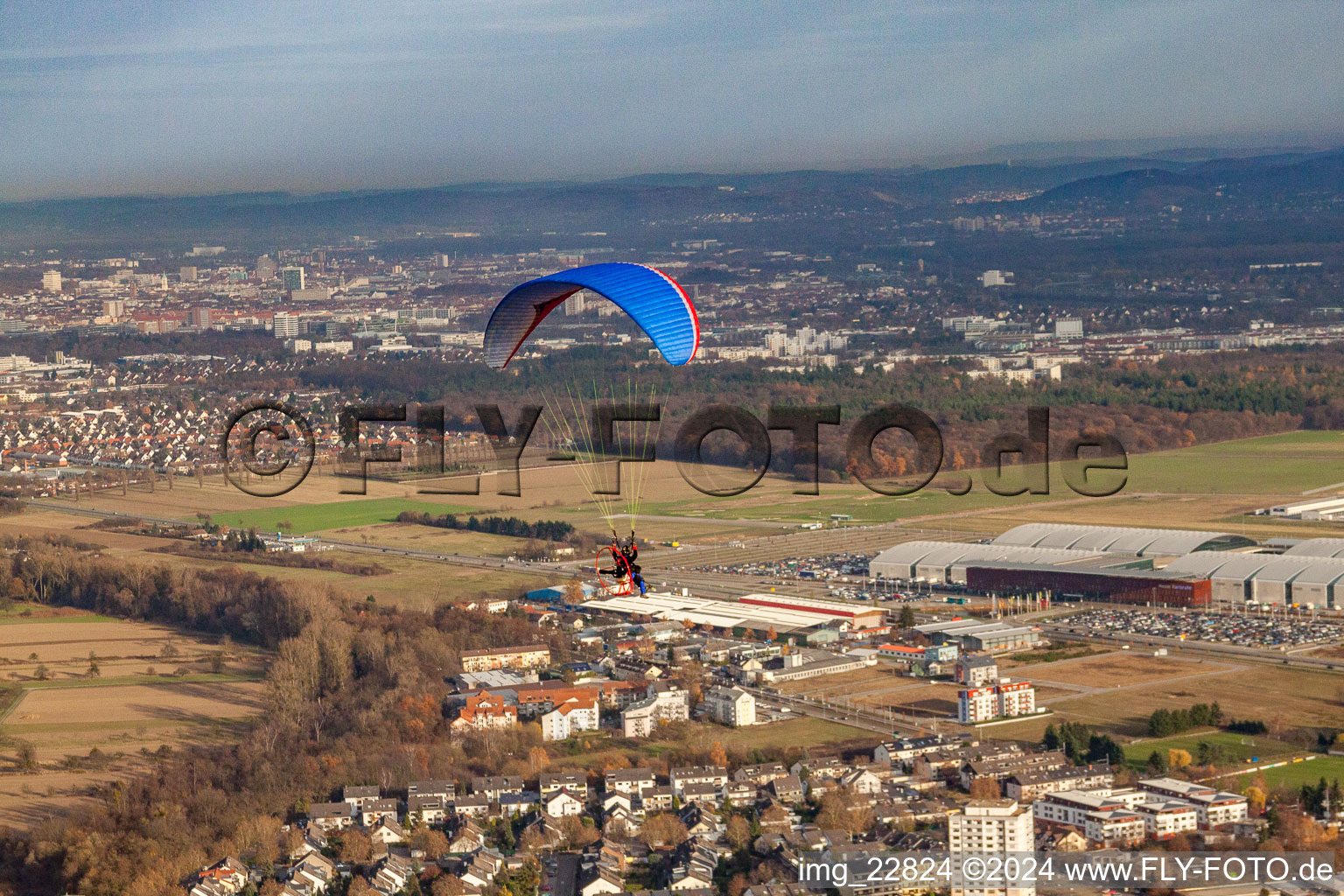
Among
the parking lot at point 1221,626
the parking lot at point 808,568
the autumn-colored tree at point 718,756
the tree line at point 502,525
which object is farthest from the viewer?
the tree line at point 502,525

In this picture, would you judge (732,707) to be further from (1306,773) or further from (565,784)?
(1306,773)

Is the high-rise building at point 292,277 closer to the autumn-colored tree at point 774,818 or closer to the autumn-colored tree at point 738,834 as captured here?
the autumn-colored tree at point 774,818

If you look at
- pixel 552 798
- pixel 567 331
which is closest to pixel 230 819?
pixel 552 798

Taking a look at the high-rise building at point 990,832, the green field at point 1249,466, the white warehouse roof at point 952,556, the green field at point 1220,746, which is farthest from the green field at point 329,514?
the high-rise building at point 990,832

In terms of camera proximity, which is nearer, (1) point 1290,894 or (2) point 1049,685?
(1) point 1290,894

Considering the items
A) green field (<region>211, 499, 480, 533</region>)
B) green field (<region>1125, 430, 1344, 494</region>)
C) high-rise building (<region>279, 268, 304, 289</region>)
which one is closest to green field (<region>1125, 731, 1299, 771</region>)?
green field (<region>1125, 430, 1344, 494</region>)

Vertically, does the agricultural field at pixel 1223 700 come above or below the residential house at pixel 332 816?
above

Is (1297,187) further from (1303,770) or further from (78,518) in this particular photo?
(1303,770)

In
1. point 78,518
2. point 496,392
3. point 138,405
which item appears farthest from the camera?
point 138,405
